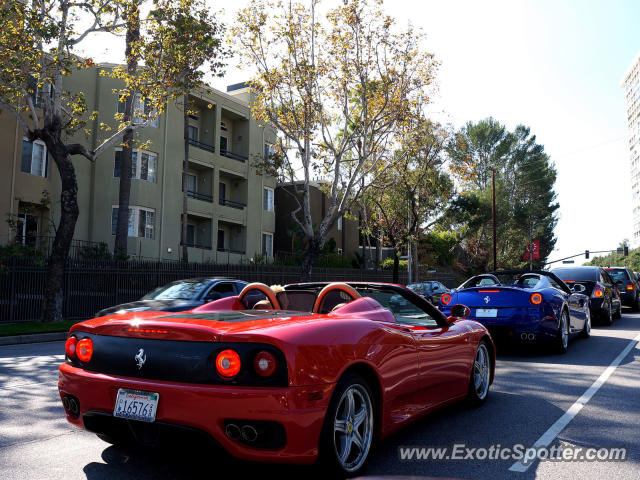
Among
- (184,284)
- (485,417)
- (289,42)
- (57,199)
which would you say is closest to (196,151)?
(57,199)

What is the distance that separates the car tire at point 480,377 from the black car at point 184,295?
6532mm

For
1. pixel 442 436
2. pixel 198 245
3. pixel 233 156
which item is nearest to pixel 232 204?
pixel 233 156

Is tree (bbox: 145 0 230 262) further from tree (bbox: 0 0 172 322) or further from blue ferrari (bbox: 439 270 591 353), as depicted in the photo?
blue ferrari (bbox: 439 270 591 353)

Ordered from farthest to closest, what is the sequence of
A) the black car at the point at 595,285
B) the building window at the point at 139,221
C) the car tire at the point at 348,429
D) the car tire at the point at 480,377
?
the building window at the point at 139,221 < the black car at the point at 595,285 < the car tire at the point at 480,377 < the car tire at the point at 348,429

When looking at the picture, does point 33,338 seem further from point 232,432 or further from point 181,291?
point 232,432

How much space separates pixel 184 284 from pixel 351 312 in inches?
353

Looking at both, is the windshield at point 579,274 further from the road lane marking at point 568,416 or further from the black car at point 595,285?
the road lane marking at point 568,416

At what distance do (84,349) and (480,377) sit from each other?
3.91 m

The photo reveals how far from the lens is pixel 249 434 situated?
2.95 meters

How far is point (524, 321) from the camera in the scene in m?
8.94

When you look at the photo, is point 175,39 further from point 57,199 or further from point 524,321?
point 524,321

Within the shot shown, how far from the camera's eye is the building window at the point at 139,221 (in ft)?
85.4

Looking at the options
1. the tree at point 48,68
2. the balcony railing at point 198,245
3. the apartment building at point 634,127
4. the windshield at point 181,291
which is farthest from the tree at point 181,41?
the apartment building at point 634,127

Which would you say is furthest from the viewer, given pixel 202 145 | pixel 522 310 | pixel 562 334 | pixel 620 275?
pixel 202 145
